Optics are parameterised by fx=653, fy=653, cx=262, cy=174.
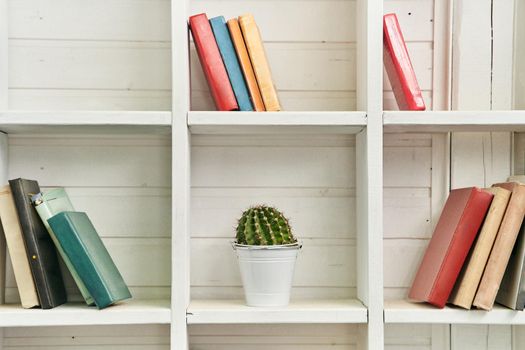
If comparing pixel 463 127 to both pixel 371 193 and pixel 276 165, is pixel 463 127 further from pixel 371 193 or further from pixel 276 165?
pixel 276 165

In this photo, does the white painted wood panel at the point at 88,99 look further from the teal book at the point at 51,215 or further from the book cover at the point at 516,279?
the book cover at the point at 516,279

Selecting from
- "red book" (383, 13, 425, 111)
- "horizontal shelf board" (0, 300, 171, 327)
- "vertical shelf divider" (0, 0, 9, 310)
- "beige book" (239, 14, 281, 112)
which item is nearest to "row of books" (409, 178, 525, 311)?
"red book" (383, 13, 425, 111)

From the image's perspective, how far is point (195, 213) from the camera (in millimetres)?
1627

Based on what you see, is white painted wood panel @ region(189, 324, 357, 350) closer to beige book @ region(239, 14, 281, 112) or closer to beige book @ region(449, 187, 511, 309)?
beige book @ region(449, 187, 511, 309)

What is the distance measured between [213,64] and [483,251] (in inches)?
28.6

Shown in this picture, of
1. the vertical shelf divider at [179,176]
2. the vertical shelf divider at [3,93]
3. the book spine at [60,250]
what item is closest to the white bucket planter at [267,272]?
the vertical shelf divider at [179,176]

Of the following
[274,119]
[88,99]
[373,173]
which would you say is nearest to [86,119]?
[88,99]

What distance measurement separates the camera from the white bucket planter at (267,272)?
144cm

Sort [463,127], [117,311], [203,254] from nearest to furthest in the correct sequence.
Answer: [117,311] → [463,127] → [203,254]

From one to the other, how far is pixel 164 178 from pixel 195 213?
0.12 m

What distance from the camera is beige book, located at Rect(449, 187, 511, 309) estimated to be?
1.43 m

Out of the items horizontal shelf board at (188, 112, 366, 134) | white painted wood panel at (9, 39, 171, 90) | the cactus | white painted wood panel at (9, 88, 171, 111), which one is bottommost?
the cactus

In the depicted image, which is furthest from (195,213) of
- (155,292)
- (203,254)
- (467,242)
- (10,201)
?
(467,242)

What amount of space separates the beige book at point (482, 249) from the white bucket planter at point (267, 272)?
38 centimetres
